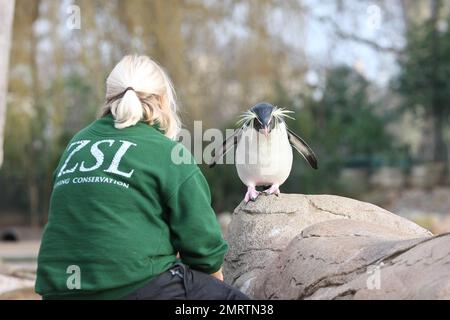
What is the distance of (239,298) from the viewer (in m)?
2.96

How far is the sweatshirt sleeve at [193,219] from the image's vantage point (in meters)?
2.87

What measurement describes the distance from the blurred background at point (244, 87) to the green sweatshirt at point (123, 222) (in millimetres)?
3485

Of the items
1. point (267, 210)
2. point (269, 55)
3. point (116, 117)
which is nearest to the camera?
point (116, 117)

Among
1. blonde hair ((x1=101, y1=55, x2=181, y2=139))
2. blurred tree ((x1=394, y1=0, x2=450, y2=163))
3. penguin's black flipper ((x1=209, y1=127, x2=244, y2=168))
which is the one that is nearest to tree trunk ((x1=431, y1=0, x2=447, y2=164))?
blurred tree ((x1=394, y1=0, x2=450, y2=163))

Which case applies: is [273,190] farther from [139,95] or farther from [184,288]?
[184,288]

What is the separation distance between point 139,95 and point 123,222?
0.54 m

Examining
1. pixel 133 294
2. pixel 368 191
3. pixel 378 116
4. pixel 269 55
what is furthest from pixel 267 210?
pixel 378 116

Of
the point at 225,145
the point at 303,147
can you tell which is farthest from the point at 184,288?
the point at 303,147

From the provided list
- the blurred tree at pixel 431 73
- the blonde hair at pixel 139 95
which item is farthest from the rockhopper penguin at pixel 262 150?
the blurred tree at pixel 431 73

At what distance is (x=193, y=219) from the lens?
2.87 m

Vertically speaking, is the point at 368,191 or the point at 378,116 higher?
the point at 378,116

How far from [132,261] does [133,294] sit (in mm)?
122

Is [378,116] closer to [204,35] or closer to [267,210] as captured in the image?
[204,35]

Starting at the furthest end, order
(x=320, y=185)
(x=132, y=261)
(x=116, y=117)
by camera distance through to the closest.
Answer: (x=320, y=185) → (x=116, y=117) → (x=132, y=261)
